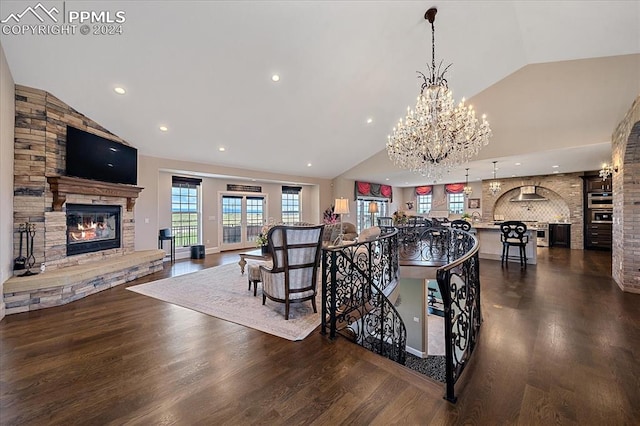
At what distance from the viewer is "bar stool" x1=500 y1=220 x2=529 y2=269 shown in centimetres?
646

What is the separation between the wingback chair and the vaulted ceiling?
2928mm

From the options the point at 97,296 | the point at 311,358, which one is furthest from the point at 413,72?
the point at 97,296

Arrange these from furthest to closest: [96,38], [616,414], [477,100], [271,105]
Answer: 1. [477,100]
2. [271,105]
3. [96,38]
4. [616,414]

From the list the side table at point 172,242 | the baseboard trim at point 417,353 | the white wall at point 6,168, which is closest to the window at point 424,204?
the baseboard trim at point 417,353

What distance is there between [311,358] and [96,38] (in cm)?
473

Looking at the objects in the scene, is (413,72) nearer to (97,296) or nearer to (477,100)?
(477,100)

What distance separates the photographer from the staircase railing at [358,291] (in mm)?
2938

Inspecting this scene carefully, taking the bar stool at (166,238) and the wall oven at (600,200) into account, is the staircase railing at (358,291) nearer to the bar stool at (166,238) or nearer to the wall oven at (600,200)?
the bar stool at (166,238)

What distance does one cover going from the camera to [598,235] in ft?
29.5

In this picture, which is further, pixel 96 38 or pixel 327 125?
pixel 327 125

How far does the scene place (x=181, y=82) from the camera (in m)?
4.41

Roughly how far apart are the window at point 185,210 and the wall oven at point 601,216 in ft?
43.8

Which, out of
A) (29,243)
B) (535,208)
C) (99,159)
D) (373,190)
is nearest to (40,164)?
(99,159)

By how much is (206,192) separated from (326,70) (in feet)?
18.8
